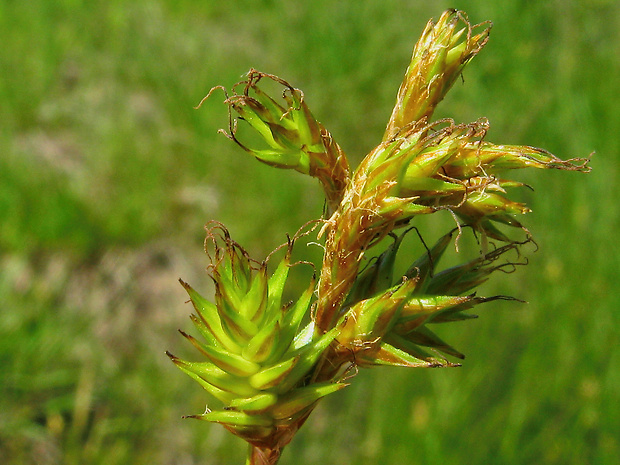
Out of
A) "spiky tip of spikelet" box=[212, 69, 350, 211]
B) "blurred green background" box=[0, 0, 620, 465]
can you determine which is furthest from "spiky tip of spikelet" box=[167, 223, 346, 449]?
"blurred green background" box=[0, 0, 620, 465]

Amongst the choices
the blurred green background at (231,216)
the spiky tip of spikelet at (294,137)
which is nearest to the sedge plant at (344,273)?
the spiky tip of spikelet at (294,137)

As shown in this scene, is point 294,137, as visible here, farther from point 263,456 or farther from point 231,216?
point 231,216

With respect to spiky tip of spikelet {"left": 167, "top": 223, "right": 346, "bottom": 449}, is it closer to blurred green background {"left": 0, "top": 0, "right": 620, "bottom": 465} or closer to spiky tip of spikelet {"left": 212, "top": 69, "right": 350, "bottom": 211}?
spiky tip of spikelet {"left": 212, "top": 69, "right": 350, "bottom": 211}

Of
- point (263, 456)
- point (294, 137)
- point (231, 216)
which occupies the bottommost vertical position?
point (263, 456)

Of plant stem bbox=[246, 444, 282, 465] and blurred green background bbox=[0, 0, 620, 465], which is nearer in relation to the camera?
plant stem bbox=[246, 444, 282, 465]

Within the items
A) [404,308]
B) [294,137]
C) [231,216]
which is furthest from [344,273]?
[231,216]

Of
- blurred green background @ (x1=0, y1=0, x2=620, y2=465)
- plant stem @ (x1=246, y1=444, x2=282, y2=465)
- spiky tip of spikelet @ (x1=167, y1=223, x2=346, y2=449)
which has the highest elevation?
blurred green background @ (x1=0, y1=0, x2=620, y2=465)

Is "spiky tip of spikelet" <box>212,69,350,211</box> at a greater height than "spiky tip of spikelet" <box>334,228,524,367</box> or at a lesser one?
greater

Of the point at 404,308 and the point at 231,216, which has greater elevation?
the point at 231,216
